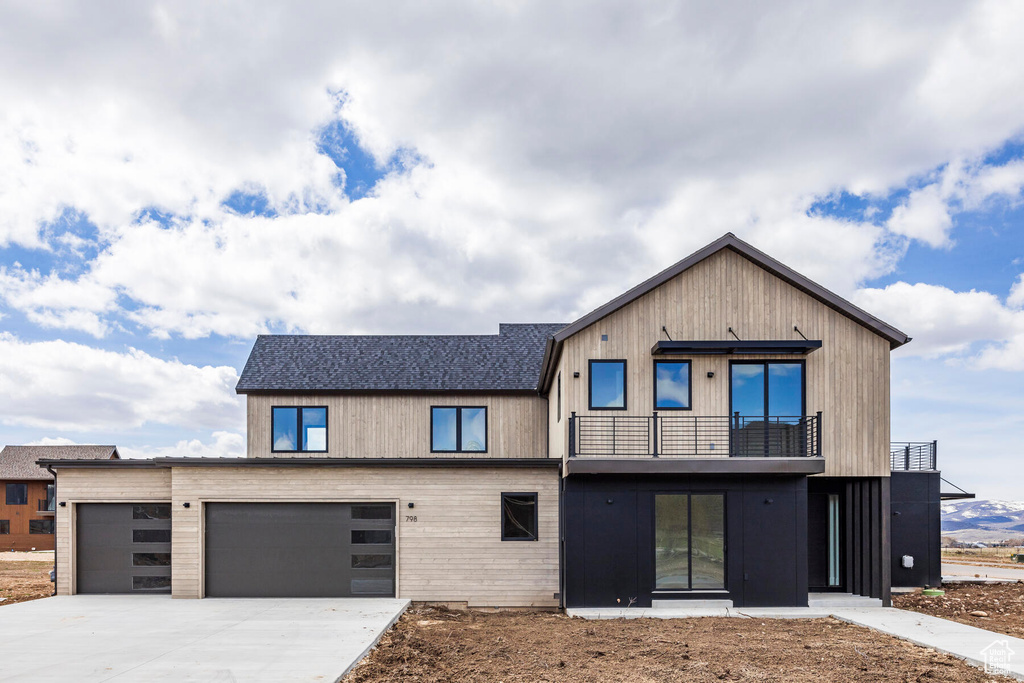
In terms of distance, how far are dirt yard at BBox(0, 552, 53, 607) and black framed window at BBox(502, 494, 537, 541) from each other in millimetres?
10289

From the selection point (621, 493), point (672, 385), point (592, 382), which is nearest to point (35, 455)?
point (592, 382)

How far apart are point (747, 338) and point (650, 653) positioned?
23.9 feet

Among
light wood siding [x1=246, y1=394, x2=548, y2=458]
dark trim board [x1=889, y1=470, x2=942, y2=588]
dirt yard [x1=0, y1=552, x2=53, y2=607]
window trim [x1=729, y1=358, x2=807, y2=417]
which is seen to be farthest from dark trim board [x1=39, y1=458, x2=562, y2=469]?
dark trim board [x1=889, y1=470, x2=942, y2=588]

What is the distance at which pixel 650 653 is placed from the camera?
1002 centimetres

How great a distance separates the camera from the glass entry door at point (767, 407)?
14594 millimetres

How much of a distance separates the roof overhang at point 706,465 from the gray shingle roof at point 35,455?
3120 cm

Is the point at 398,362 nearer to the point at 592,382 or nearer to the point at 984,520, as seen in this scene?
the point at 592,382

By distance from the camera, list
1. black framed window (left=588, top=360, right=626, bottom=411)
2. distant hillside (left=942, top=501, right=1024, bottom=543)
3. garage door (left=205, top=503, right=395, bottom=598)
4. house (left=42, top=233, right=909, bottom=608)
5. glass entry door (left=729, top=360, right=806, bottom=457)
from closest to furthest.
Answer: house (left=42, top=233, right=909, bottom=608)
glass entry door (left=729, top=360, right=806, bottom=457)
black framed window (left=588, top=360, right=626, bottom=411)
garage door (left=205, top=503, right=395, bottom=598)
distant hillside (left=942, top=501, right=1024, bottom=543)

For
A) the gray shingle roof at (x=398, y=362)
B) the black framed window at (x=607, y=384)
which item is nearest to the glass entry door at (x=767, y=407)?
the black framed window at (x=607, y=384)

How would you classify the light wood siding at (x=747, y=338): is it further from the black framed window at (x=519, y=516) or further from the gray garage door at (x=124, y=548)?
the gray garage door at (x=124, y=548)

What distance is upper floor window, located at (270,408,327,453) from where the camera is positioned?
67.6 ft

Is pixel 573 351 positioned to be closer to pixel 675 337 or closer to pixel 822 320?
pixel 675 337

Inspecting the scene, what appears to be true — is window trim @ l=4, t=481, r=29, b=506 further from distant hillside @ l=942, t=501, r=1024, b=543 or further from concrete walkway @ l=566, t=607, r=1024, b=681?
distant hillside @ l=942, t=501, r=1024, b=543

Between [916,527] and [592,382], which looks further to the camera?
[916,527]
